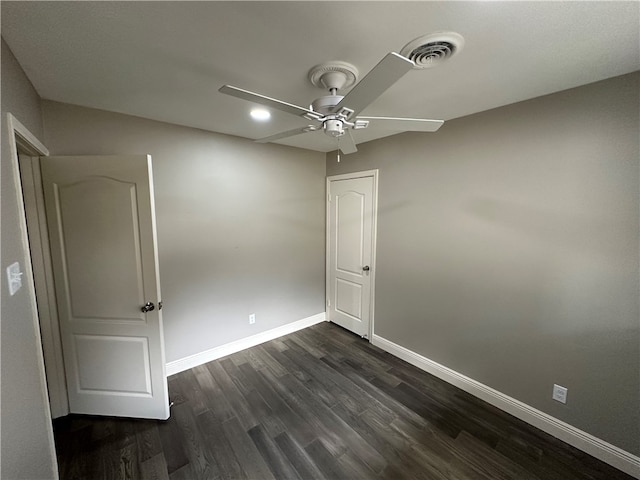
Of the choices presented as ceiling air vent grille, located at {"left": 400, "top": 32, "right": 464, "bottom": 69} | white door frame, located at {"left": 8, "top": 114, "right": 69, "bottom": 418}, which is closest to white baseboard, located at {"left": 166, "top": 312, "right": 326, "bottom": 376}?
white door frame, located at {"left": 8, "top": 114, "right": 69, "bottom": 418}

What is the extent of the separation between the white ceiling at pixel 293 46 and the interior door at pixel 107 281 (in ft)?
1.84

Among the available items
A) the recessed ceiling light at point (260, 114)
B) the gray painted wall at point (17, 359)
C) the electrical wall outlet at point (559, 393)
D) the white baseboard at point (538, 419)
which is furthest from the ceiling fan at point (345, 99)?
the white baseboard at point (538, 419)

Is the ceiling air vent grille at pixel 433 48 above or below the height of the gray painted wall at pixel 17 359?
above

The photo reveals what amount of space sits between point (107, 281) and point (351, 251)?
2.48 m

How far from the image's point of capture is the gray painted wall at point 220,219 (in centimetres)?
217

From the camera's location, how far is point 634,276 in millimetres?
1533

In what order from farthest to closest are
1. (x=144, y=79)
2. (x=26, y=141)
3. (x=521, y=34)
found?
(x=144, y=79) < (x=26, y=141) < (x=521, y=34)

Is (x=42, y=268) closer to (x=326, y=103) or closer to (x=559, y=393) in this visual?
(x=326, y=103)

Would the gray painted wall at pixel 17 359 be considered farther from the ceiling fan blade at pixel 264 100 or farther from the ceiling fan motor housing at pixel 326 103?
the ceiling fan motor housing at pixel 326 103

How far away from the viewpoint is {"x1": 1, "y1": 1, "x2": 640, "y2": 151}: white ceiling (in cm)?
104

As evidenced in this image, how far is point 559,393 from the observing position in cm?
183

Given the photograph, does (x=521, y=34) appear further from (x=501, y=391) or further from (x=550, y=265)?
(x=501, y=391)

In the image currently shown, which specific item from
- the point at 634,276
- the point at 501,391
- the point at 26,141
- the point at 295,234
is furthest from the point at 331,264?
the point at 26,141

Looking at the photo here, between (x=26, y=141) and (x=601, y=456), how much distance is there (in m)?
4.11
